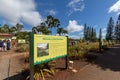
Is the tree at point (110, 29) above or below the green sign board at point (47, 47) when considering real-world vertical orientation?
above

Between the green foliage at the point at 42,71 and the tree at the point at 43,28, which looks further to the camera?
the tree at the point at 43,28

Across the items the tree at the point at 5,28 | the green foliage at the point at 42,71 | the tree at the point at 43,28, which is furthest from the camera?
the tree at the point at 5,28

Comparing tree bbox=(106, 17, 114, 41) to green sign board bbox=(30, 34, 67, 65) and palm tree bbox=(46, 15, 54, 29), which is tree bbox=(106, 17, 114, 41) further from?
green sign board bbox=(30, 34, 67, 65)

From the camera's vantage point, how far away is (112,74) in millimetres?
9125

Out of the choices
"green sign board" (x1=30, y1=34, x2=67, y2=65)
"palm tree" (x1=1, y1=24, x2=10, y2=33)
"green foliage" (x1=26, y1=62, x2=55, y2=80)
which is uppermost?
"palm tree" (x1=1, y1=24, x2=10, y2=33)

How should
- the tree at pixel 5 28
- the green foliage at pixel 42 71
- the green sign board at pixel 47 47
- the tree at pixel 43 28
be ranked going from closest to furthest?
the green sign board at pixel 47 47 → the green foliage at pixel 42 71 → the tree at pixel 43 28 → the tree at pixel 5 28

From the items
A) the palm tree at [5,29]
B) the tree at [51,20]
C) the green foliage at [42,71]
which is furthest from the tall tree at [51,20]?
the green foliage at [42,71]

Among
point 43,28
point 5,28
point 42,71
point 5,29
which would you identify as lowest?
point 42,71

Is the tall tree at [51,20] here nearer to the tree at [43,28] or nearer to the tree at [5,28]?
the tree at [43,28]

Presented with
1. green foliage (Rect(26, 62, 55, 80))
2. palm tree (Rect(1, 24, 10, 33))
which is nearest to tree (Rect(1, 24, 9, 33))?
palm tree (Rect(1, 24, 10, 33))

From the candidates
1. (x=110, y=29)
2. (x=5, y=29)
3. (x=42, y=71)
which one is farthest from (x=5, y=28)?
(x=42, y=71)

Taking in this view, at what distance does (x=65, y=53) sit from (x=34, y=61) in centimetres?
350

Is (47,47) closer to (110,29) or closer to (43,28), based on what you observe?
(43,28)

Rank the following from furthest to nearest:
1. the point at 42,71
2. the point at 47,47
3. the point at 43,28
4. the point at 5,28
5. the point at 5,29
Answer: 1. the point at 5,28
2. the point at 5,29
3. the point at 43,28
4. the point at 42,71
5. the point at 47,47
